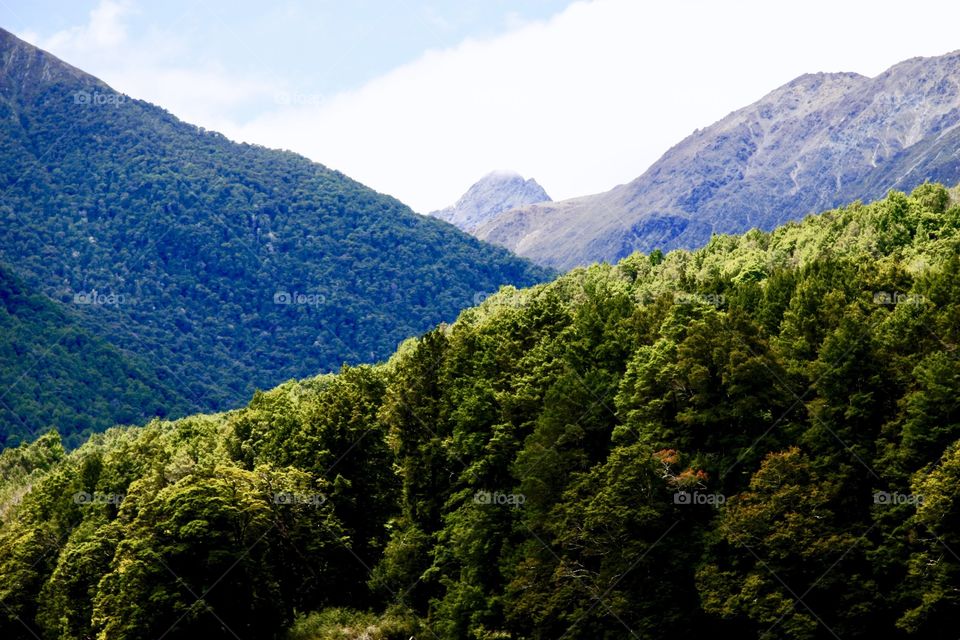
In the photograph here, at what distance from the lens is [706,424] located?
5591 centimetres

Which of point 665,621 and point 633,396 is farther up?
point 633,396

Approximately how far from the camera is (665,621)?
53.5 meters

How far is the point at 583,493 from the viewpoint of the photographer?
193ft

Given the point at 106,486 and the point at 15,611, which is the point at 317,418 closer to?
the point at 106,486

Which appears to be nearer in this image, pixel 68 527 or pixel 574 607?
pixel 574 607

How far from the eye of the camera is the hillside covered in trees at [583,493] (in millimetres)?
50375

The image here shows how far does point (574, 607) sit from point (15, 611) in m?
55.7

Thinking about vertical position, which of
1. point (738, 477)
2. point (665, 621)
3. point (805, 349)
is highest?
point (805, 349)

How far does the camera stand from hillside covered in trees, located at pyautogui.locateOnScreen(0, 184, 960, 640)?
165 ft

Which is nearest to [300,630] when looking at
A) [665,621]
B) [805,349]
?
[665,621]

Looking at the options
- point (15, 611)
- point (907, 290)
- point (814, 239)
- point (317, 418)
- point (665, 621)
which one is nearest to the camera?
point (665, 621)

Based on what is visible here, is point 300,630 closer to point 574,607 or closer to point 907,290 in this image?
point 574,607

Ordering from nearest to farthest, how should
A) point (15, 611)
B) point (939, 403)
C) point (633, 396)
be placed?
point (939, 403) < point (633, 396) < point (15, 611)

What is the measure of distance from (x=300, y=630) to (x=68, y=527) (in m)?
34.1
